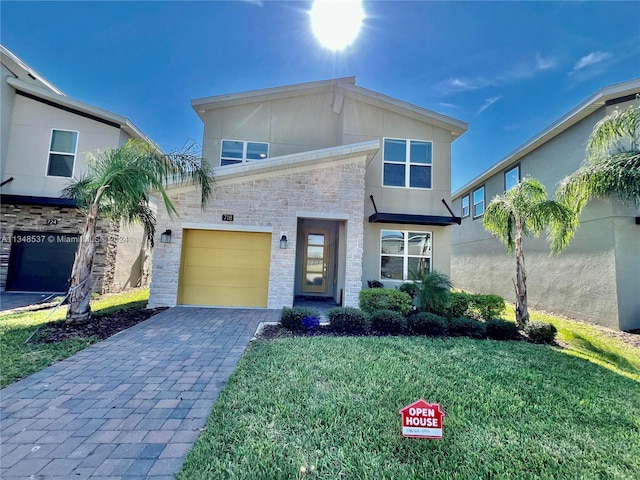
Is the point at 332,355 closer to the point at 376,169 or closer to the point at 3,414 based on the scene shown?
the point at 3,414

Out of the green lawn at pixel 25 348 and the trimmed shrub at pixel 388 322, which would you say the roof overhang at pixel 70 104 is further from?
the trimmed shrub at pixel 388 322

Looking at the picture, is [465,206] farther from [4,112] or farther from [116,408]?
[4,112]

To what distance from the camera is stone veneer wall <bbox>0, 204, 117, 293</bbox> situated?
34.3ft

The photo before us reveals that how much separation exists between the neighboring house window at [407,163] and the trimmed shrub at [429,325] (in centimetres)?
564

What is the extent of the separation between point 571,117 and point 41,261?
19874mm

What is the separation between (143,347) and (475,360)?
19.9 ft

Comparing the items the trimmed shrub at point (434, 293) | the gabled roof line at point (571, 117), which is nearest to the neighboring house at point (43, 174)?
the trimmed shrub at point (434, 293)

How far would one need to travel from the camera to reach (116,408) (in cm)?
324

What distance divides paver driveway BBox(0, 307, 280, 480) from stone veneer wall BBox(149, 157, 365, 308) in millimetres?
3172

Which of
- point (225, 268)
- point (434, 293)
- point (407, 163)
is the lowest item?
point (434, 293)

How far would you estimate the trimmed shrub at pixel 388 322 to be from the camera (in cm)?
679

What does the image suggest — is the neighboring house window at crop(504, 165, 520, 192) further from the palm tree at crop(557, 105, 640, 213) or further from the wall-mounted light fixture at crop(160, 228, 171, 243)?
the wall-mounted light fixture at crop(160, 228, 171, 243)

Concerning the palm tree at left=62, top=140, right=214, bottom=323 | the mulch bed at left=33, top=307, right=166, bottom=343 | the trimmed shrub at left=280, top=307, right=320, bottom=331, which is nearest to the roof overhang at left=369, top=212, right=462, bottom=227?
the trimmed shrub at left=280, top=307, right=320, bottom=331

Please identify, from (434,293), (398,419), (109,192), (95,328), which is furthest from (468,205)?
(95,328)
